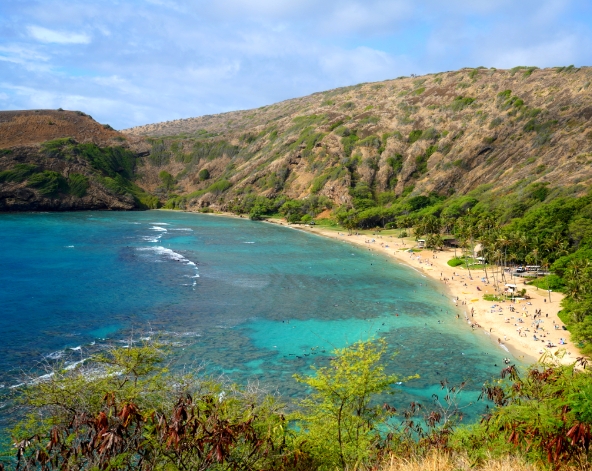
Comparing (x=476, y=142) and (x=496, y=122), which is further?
(x=496, y=122)

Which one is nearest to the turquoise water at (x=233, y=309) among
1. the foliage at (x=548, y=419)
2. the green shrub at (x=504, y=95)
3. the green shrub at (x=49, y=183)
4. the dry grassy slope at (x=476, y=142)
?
the foliage at (x=548, y=419)

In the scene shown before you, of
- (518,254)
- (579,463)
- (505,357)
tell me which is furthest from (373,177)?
(579,463)

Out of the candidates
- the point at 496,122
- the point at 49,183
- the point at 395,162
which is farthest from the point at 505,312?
the point at 49,183

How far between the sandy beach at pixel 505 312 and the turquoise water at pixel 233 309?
2453mm

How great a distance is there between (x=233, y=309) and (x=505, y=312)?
115 ft

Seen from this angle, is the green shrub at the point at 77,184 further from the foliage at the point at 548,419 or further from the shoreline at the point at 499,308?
the foliage at the point at 548,419

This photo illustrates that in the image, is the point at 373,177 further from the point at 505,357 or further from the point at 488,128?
the point at 505,357

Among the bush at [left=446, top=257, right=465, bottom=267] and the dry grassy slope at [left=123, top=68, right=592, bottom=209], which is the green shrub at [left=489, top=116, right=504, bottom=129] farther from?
the bush at [left=446, top=257, right=465, bottom=267]

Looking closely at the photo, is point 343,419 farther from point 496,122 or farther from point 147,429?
point 496,122

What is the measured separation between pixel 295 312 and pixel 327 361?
16538 millimetres

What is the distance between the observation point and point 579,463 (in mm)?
13539

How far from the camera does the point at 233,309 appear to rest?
199ft

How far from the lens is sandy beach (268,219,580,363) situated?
48.8 metres

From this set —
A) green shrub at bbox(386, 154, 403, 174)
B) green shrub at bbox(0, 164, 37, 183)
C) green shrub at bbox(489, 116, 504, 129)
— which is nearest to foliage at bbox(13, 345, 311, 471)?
green shrub at bbox(489, 116, 504, 129)
